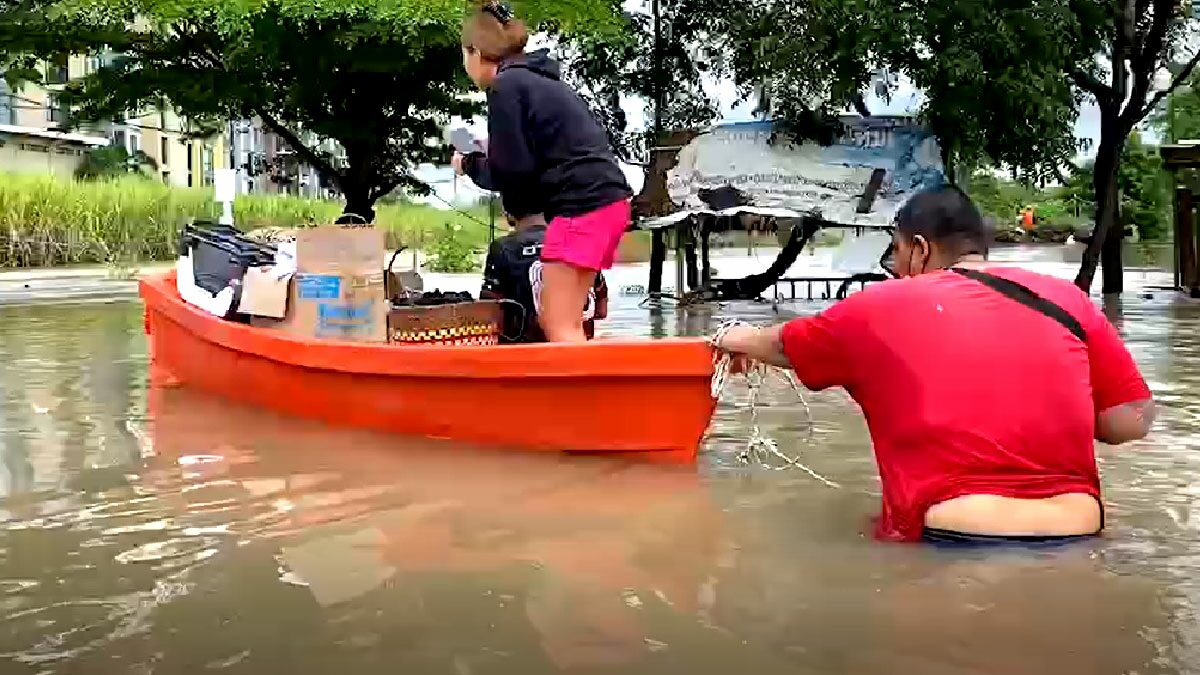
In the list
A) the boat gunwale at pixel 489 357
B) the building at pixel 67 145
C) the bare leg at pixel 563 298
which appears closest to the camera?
the boat gunwale at pixel 489 357

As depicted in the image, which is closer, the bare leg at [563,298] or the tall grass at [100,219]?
the bare leg at [563,298]

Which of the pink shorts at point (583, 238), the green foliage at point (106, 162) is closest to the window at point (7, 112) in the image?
the green foliage at point (106, 162)

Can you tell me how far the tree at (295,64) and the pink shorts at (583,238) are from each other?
3.97 meters

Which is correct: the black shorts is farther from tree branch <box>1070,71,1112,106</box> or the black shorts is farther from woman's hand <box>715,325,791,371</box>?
tree branch <box>1070,71,1112,106</box>

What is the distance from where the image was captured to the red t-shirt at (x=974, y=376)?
132 inches

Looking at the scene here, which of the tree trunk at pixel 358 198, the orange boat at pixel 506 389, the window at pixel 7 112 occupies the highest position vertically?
the window at pixel 7 112

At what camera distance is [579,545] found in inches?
148

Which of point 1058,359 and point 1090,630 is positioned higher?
point 1058,359

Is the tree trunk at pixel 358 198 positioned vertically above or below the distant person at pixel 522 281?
above

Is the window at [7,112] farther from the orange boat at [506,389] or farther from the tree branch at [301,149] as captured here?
the orange boat at [506,389]

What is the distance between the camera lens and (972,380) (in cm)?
335

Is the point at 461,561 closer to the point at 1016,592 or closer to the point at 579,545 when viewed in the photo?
the point at 579,545

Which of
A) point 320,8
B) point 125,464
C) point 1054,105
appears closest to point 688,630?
point 125,464

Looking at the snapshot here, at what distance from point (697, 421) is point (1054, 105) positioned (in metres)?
10.0
